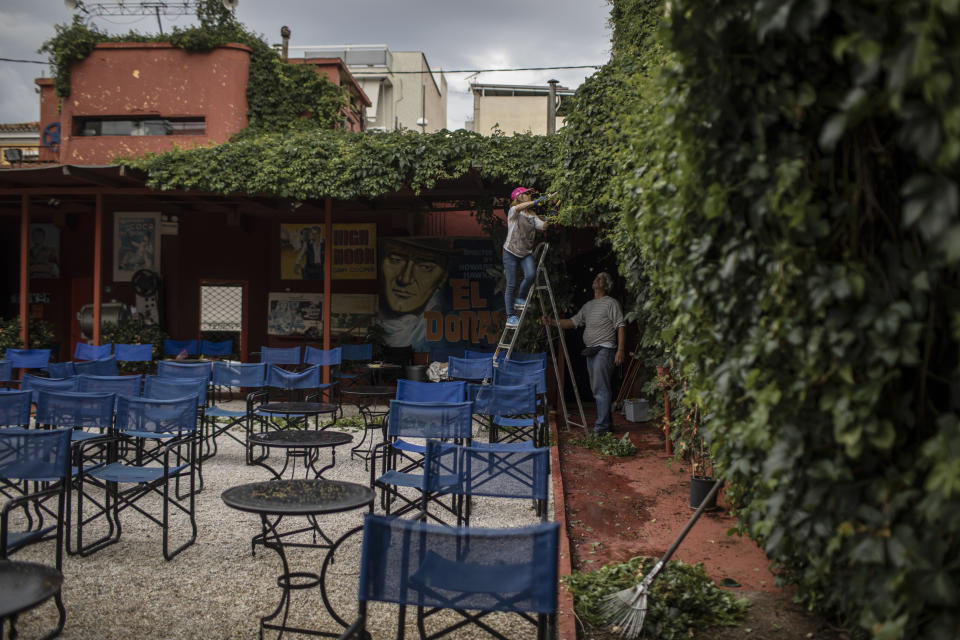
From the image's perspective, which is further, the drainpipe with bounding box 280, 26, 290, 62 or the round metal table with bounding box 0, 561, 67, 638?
the drainpipe with bounding box 280, 26, 290, 62

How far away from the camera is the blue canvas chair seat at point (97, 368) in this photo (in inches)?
319

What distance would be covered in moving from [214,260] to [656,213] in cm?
1274

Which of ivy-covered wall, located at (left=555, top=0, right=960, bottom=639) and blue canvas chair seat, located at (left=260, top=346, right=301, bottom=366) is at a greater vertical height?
ivy-covered wall, located at (left=555, top=0, right=960, bottom=639)

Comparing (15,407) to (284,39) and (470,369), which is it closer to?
(470,369)

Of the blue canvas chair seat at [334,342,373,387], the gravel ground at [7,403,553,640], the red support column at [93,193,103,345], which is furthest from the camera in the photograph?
the blue canvas chair seat at [334,342,373,387]

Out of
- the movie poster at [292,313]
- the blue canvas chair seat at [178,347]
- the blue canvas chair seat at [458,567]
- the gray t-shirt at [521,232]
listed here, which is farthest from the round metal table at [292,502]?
the movie poster at [292,313]

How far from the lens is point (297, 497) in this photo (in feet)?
12.1

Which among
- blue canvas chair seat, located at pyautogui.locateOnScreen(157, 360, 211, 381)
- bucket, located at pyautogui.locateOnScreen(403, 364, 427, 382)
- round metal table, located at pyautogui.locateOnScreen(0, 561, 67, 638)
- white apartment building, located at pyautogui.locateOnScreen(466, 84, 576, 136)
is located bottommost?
bucket, located at pyautogui.locateOnScreen(403, 364, 427, 382)

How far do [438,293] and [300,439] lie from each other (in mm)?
8209

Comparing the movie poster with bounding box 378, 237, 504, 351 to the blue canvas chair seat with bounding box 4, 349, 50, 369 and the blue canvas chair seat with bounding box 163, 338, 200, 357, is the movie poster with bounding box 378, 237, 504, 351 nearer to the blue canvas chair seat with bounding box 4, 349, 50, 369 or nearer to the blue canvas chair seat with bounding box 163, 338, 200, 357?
the blue canvas chair seat with bounding box 163, 338, 200, 357

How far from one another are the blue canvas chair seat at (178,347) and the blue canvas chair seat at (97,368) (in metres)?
4.63

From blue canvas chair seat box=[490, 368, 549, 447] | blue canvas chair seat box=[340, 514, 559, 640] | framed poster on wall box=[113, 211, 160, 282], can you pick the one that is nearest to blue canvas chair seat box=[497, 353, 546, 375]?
blue canvas chair seat box=[490, 368, 549, 447]

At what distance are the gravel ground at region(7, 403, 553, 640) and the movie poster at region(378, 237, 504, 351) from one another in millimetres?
7681

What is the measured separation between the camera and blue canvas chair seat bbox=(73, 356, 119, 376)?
26.6 feet
